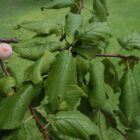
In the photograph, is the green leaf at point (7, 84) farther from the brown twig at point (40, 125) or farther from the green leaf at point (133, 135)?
the green leaf at point (133, 135)

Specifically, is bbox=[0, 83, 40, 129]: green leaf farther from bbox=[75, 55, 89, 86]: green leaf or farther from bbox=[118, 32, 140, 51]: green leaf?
bbox=[118, 32, 140, 51]: green leaf

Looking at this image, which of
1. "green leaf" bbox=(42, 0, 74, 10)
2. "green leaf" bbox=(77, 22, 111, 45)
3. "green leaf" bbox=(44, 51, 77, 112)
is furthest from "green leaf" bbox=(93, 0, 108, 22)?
"green leaf" bbox=(44, 51, 77, 112)

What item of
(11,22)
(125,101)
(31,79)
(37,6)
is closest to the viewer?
(31,79)

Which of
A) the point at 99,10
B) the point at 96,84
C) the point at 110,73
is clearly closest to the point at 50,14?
the point at 99,10

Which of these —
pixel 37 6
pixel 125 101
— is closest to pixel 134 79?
pixel 125 101

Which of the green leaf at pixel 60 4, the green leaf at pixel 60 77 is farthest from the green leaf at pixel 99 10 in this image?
the green leaf at pixel 60 77

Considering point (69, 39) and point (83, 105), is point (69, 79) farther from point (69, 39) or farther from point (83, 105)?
point (83, 105)

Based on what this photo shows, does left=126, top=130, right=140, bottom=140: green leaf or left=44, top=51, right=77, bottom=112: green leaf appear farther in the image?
left=126, top=130, right=140, bottom=140: green leaf
